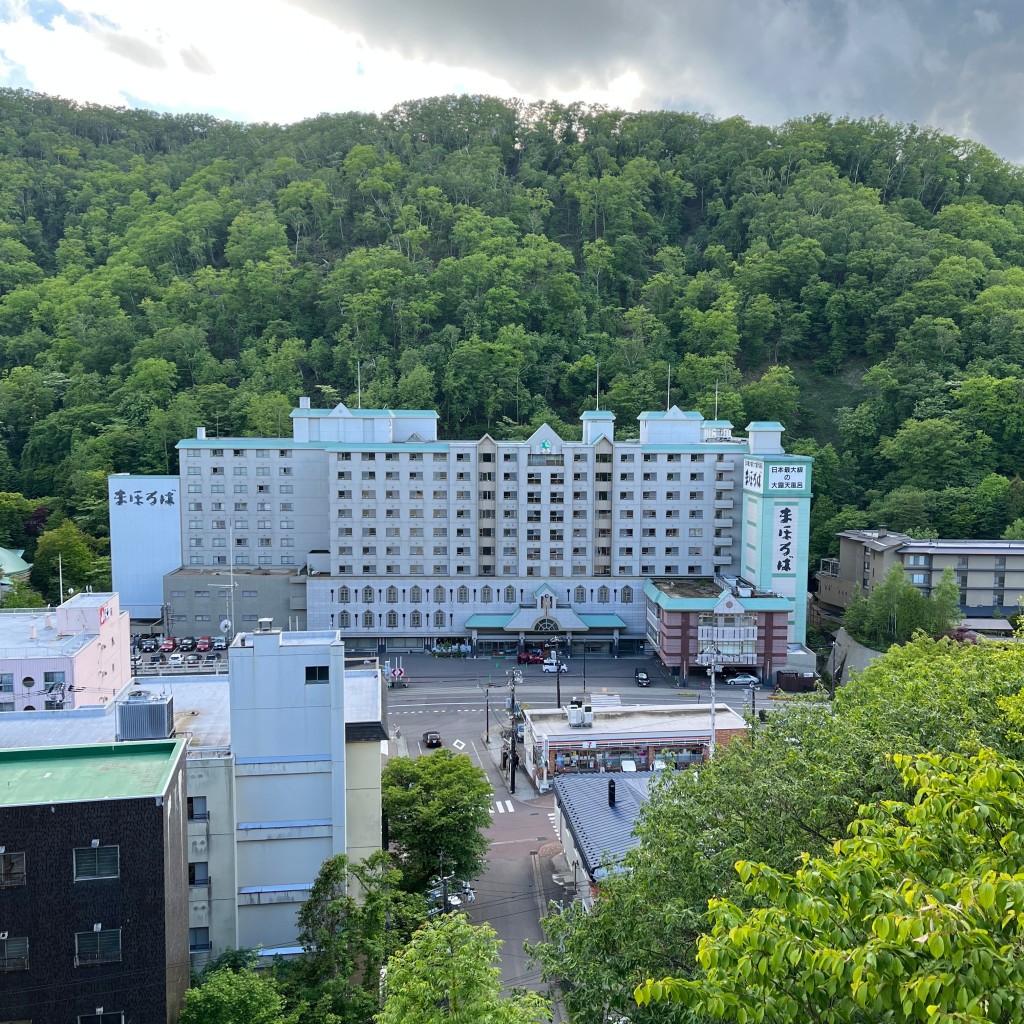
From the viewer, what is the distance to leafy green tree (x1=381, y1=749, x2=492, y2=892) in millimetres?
28625

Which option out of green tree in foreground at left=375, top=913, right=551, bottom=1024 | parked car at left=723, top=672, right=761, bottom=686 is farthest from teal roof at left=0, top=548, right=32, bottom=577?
green tree in foreground at left=375, top=913, right=551, bottom=1024

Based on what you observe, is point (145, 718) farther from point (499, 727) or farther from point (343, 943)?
point (499, 727)

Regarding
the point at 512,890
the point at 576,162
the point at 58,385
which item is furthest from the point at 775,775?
the point at 576,162

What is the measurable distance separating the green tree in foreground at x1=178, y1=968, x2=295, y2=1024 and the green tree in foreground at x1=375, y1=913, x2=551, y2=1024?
3.64 meters

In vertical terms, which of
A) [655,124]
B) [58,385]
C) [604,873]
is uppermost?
[655,124]

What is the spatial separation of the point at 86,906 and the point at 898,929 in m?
15.0

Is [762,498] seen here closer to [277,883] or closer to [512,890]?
[512,890]

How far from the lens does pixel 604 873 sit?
26.6m

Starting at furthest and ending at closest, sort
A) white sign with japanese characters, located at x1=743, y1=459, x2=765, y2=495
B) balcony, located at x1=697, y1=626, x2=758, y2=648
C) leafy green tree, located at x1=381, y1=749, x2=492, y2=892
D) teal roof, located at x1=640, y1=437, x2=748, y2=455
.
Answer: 1. teal roof, located at x1=640, y1=437, x2=748, y2=455
2. white sign with japanese characters, located at x1=743, y1=459, x2=765, y2=495
3. balcony, located at x1=697, y1=626, x2=758, y2=648
4. leafy green tree, located at x1=381, y1=749, x2=492, y2=892

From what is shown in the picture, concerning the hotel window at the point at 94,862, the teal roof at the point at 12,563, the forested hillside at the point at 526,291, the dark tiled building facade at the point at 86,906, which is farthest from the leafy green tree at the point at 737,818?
the teal roof at the point at 12,563

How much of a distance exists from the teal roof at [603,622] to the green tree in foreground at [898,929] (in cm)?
4858

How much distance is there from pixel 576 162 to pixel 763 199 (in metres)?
23.7

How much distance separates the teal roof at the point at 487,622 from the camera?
59156 mm

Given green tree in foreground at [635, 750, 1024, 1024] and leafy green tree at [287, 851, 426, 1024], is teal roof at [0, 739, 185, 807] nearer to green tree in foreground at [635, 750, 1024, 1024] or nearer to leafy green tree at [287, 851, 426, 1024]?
leafy green tree at [287, 851, 426, 1024]
